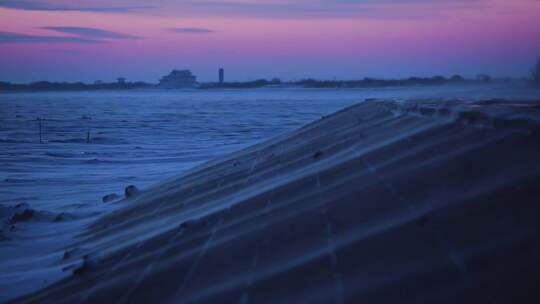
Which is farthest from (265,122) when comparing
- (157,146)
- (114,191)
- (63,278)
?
(63,278)

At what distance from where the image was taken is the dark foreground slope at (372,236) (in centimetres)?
215

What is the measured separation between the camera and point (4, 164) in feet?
49.4

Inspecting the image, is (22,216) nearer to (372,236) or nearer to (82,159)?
(372,236)

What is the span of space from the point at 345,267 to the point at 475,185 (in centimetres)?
83

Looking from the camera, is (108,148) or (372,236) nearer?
(372,236)

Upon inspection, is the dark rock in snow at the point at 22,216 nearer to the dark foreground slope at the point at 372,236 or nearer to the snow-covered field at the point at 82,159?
the snow-covered field at the point at 82,159

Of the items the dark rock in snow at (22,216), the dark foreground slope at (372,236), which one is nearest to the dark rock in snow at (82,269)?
the dark foreground slope at (372,236)

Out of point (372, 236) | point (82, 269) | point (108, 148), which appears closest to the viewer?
point (372, 236)

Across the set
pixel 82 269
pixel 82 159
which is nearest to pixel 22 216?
pixel 82 269

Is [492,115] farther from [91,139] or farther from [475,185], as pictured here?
[91,139]

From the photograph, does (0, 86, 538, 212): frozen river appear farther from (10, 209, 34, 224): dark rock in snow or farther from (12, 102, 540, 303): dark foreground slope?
(12, 102, 540, 303): dark foreground slope

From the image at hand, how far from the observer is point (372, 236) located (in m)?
2.61

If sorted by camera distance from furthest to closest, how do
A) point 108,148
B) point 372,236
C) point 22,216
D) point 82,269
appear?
point 108,148
point 22,216
point 82,269
point 372,236

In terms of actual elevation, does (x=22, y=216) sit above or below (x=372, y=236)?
below
